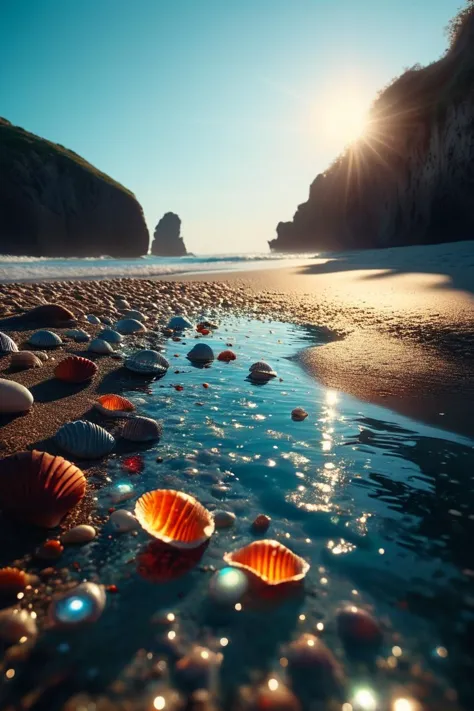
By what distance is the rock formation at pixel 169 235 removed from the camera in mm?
136000

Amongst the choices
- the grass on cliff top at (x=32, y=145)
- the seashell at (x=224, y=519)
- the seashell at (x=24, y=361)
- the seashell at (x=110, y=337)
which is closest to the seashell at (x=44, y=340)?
the seashell at (x=110, y=337)

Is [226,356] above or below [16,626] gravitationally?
below

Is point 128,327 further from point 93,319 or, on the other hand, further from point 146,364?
point 146,364

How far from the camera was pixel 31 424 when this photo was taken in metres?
2.87

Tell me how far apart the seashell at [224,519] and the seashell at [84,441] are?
37.9 inches

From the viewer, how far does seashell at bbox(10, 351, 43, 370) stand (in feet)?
13.0

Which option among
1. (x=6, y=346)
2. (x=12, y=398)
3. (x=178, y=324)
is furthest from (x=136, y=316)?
(x=12, y=398)

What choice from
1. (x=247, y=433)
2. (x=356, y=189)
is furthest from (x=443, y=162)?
(x=247, y=433)

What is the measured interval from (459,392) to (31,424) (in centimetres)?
351

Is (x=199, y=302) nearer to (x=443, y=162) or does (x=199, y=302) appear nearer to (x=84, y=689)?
(x=84, y=689)

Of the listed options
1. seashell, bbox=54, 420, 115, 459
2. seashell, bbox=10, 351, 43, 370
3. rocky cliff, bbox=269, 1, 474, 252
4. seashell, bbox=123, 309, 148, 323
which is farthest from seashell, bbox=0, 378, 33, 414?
rocky cliff, bbox=269, 1, 474, 252

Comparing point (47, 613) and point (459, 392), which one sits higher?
point (47, 613)

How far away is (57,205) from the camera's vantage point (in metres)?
51.2

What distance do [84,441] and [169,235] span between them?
141486 millimetres
